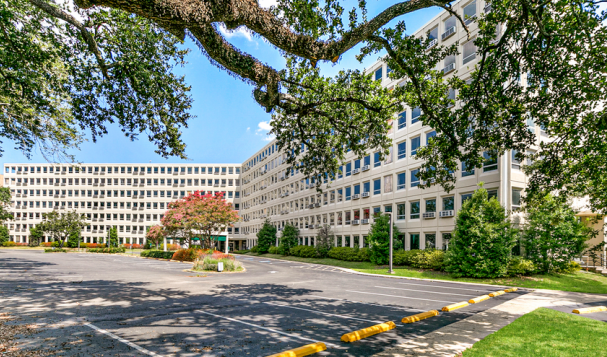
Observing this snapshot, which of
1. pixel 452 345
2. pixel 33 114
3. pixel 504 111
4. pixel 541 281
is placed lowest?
pixel 541 281

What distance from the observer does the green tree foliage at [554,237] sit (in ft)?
70.0

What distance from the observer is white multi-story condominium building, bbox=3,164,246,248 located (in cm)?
8556

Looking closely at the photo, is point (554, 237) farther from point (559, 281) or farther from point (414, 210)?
point (414, 210)

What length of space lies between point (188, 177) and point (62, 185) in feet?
99.6

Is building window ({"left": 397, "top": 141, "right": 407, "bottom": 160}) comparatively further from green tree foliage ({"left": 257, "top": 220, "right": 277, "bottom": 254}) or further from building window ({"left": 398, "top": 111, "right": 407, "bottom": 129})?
green tree foliage ({"left": 257, "top": 220, "right": 277, "bottom": 254})

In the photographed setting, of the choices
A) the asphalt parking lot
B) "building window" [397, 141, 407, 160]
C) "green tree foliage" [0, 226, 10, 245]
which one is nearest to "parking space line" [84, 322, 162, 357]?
the asphalt parking lot

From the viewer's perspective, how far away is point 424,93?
1128 centimetres

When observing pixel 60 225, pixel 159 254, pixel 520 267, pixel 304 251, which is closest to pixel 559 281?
pixel 520 267

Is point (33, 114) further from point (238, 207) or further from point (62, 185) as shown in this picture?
point (62, 185)

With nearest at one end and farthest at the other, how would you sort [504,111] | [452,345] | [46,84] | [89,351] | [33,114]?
1. [89,351]
2. [452,345]
3. [504,111]
4. [46,84]
5. [33,114]

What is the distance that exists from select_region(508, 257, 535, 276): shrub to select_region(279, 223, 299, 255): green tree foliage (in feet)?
113

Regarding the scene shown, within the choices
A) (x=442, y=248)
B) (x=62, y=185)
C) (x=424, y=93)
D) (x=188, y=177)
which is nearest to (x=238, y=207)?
(x=188, y=177)

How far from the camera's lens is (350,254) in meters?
37.4

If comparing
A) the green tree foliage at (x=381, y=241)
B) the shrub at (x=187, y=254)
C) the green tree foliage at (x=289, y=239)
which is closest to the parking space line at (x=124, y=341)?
the green tree foliage at (x=381, y=241)
